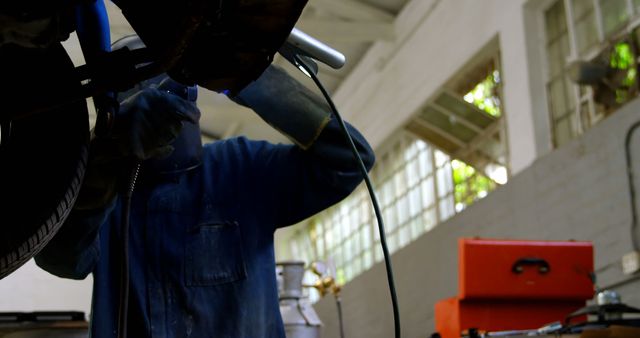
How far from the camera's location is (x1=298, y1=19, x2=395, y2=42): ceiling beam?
827 centimetres

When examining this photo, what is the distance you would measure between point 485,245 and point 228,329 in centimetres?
192

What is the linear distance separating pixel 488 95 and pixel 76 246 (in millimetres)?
5933

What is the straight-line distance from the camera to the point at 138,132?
3.95 feet

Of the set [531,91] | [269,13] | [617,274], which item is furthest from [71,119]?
[531,91]

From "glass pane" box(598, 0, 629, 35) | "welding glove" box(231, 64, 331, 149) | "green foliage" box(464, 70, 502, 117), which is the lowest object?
"welding glove" box(231, 64, 331, 149)

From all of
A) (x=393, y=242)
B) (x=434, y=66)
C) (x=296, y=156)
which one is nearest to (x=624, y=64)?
(x=434, y=66)

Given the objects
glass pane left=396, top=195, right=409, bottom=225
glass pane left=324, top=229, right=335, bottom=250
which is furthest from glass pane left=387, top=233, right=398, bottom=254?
glass pane left=324, top=229, right=335, bottom=250

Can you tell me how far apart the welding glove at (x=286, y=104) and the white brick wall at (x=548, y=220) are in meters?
2.14

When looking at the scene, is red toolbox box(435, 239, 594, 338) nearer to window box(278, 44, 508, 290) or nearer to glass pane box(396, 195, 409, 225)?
Answer: window box(278, 44, 508, 290)

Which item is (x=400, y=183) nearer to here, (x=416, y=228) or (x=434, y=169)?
(x=416, y=228)

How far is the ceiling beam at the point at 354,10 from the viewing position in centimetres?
857

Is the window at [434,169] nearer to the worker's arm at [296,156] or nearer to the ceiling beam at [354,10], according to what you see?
the ceiling beam at [354,10]

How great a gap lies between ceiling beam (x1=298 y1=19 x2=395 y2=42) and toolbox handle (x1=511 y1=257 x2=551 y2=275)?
4.77 m

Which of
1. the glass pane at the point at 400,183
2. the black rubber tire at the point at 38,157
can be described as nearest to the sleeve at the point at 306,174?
the black rubber tire at the point at 38,157
